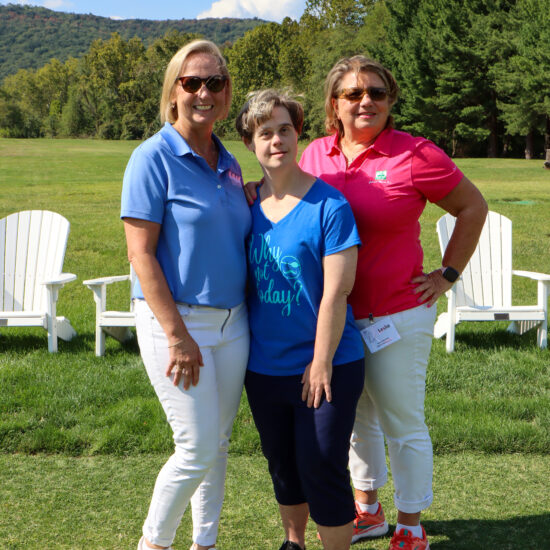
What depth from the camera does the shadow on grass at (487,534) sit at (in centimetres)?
322

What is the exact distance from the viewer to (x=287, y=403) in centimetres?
267

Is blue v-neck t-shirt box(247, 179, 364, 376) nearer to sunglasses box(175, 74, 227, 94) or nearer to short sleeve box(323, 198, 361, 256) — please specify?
short sleeve box(323, 198, 361, 256)

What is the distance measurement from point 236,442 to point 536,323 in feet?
11.2

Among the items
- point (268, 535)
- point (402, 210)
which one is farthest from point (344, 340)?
point (268, 535)

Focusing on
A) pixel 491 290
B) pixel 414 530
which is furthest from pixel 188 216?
pixel 491 290

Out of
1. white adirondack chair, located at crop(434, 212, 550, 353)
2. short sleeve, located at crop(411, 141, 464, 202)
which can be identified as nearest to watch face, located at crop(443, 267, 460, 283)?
short sleeve, located at crop(411, 141, 464, 202)

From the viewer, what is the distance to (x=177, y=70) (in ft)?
8.68

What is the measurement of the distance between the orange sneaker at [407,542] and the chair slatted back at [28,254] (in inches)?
182

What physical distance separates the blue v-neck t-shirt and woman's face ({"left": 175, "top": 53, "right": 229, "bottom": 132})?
1.34 feet

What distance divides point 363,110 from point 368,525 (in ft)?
6.33

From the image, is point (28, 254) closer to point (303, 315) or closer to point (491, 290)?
point (491, 290)

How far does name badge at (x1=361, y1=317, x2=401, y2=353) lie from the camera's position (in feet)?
9.37

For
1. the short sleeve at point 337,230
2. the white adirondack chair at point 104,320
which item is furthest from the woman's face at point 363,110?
the white adirondack chair at point 104,320

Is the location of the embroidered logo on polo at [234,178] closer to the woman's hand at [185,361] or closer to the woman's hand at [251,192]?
the woman's hand at [251,192]
